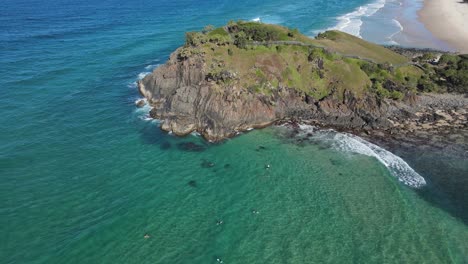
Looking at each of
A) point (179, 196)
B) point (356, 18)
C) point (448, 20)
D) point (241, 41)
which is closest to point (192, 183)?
point (179, 196)

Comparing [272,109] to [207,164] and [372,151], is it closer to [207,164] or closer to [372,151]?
[207,164]

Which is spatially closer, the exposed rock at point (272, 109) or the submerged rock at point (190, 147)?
the submerged rock at point (190, 147)

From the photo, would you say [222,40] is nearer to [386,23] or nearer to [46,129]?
[46,129]

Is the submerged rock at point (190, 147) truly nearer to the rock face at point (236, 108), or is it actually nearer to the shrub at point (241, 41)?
the rock face at point (236, 108)

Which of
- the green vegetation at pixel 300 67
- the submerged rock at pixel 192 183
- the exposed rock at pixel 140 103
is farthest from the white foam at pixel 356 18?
the submerged rock at pixel 192 183

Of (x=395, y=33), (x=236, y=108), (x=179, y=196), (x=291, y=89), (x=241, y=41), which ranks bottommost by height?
(x=179, y=196)

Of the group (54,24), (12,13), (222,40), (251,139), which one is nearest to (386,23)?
(222,40)

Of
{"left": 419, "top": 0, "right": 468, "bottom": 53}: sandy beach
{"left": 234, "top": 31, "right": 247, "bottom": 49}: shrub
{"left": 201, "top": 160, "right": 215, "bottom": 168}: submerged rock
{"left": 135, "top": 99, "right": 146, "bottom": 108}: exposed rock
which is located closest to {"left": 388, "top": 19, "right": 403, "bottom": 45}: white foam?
{"left": 419, "top": 0, "right": 468, "bottom": 53}: sandy beach
